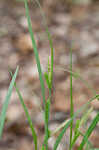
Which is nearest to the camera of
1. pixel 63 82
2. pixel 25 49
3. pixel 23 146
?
pixel 23 146

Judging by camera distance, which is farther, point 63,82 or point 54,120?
point 63,82

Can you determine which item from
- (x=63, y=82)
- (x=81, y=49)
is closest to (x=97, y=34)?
(x=81, y=49)

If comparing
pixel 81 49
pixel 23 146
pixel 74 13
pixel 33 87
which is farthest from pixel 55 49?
pixel 23 146

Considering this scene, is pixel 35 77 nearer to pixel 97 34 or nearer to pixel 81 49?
pixel 81 49

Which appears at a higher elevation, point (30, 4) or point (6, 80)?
point (30, 4)

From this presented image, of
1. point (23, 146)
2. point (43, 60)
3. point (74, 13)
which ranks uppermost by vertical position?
point (74, 13)

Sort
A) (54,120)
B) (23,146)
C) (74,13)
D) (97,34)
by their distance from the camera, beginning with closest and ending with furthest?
1. (23,146)
2. (54,120)
3. (97,34)
4. (74,13)
